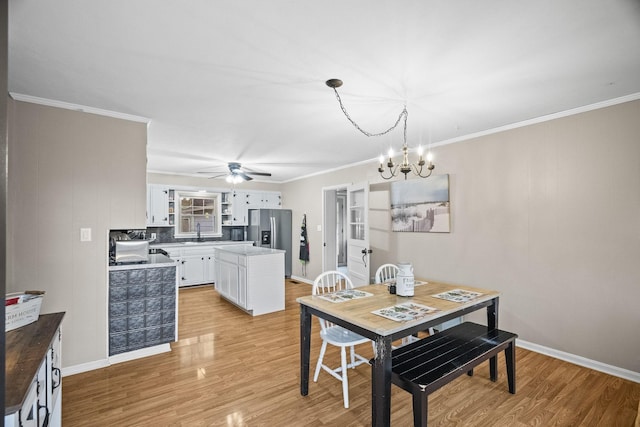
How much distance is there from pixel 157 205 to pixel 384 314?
5608mm

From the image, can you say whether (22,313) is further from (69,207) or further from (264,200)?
(264,200)

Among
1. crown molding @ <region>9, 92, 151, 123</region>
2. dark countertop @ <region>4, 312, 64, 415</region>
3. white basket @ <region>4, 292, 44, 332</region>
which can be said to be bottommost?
dark countertop @ <region>4, 312, 64, 415</region>

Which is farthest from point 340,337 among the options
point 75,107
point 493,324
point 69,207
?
point 75,107

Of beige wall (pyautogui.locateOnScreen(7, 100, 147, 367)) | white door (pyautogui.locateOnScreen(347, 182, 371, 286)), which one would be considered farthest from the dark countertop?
white door (pyautogui.locateOnScreen(347, 182, 371, 286))

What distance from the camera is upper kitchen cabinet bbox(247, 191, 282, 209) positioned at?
726 cm

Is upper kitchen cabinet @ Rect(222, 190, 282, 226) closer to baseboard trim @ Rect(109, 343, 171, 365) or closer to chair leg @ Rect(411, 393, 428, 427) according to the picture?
baseboard trim @ Rect(109, 343, 171, 365)

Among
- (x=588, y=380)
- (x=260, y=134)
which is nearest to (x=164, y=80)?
(x=260, y=134)

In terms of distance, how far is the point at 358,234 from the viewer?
15.7ft

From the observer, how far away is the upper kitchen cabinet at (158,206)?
6094 mm

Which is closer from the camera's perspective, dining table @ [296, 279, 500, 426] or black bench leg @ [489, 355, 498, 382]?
dining table @ [296, 279, 500, 426]

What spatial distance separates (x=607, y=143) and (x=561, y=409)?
2259 mm

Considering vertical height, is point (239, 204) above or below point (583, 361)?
above

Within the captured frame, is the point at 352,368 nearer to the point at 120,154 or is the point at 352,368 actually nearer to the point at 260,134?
the point at 260,134

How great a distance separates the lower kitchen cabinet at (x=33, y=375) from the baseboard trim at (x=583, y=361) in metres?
3.96
